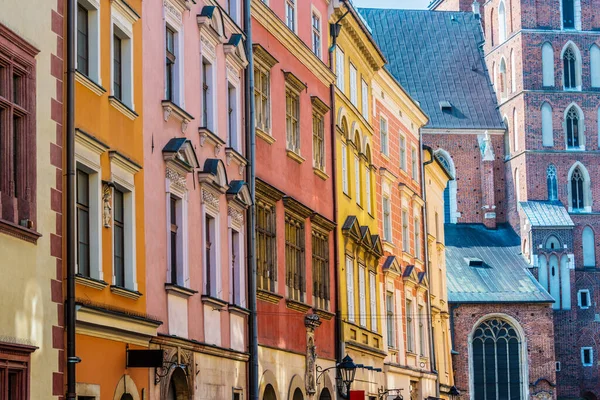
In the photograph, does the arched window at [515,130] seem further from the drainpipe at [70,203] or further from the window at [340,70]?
the drainpipe at [70,203]

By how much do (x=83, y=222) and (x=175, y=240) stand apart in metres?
3.47

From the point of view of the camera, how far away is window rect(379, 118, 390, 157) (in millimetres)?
37031

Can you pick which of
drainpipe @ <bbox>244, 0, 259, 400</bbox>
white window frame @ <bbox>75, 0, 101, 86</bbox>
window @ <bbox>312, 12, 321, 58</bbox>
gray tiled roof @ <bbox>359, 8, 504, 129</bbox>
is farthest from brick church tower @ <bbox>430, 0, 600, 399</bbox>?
white window frame @ <bbox>75, 0, 101, 86</bbox>

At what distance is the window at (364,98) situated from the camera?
34406 millimetres

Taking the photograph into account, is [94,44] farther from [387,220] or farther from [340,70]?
[387,220]

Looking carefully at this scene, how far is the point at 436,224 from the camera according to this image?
47.5 m

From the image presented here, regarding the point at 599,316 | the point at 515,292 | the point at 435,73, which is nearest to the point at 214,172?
the point at 515,292

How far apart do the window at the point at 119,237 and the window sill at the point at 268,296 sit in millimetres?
6714

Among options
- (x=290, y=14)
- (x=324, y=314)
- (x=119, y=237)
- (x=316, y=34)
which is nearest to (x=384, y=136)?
(x=316, y=34)

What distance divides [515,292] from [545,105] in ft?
40.9

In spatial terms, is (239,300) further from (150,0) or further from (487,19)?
(487,19)

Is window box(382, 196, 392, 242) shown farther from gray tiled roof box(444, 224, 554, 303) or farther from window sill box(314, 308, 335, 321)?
gray tiled roof box(444, 224, 554, 303)

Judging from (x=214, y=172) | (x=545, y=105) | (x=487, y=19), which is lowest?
(x=214, y=172)

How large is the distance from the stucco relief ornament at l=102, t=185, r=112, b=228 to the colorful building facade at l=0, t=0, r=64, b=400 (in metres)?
1.25
